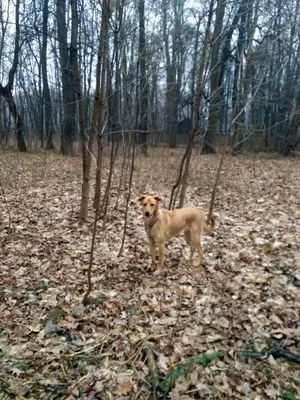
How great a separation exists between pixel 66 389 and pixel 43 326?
1009 mm

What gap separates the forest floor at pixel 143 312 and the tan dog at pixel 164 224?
1.27ft

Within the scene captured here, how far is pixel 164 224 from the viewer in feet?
16.7

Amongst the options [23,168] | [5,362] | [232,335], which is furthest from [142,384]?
[23,168]

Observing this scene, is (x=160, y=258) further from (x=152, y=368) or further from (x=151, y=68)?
(x=151, y=68)

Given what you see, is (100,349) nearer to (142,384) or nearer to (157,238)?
(142,384)

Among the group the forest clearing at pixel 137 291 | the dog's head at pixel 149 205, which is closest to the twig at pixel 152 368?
the forest clearing at pixel 137 291

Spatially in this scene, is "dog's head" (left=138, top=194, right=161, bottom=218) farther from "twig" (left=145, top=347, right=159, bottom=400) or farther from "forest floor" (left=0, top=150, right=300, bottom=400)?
"twig" (left=145, top=347, right=159, bottom=400)

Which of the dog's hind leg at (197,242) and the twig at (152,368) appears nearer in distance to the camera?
the twig at (152,368)

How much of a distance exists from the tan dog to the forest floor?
0.39 m

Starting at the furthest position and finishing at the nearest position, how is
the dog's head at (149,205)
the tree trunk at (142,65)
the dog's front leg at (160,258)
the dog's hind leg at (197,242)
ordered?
1. the tree trunk at (142,65)
2. the dog's hind leg at (197,242)
3. the dog's front leg at (160,258)
4. the dog's head at (149,205)

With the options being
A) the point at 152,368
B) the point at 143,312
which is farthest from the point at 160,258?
the point at 152,368

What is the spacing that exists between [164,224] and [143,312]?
60.3 inches

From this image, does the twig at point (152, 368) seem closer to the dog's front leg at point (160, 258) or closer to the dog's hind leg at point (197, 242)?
the dog's front leg at point (160, 258)

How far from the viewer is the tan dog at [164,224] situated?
4.91m
